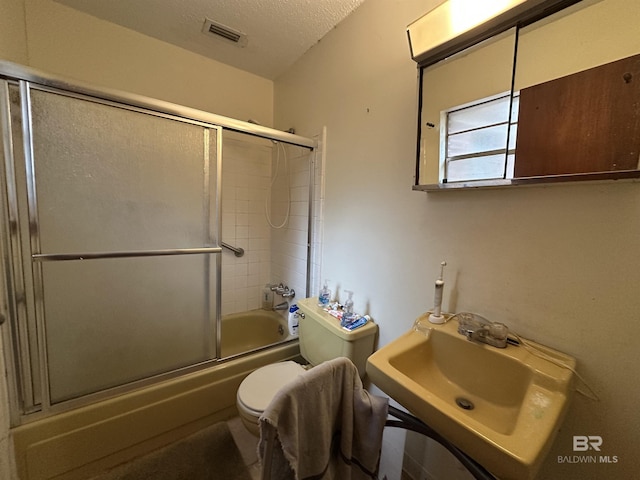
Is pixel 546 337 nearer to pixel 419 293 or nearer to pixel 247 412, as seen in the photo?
pixel 419 293

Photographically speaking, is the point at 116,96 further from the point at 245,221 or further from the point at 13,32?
the point at 245,221

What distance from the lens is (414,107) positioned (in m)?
1.18

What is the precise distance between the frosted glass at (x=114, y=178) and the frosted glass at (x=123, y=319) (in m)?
0.12

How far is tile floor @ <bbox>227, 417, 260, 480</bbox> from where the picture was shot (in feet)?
4.35

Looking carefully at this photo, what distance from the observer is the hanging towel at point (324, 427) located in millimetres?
→ 662

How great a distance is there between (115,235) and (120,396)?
81cm

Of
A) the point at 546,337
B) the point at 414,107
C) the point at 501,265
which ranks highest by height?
the point at 414,107

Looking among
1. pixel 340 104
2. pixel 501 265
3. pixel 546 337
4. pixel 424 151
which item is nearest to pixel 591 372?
pixel 546 337

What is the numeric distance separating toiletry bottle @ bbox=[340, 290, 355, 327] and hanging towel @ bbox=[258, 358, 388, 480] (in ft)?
1.76

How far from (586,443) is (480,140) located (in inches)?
41.3

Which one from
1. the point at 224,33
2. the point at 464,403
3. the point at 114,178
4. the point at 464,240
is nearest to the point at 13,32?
the point at 114,178

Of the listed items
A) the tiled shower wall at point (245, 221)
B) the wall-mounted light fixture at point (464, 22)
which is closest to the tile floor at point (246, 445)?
the tiled shower wall at point (245, 221)

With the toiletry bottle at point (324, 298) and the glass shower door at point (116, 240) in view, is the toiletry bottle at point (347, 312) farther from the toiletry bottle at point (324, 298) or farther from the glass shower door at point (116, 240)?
the glass shower door at point (116, 240)

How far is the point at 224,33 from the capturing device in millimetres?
1690
